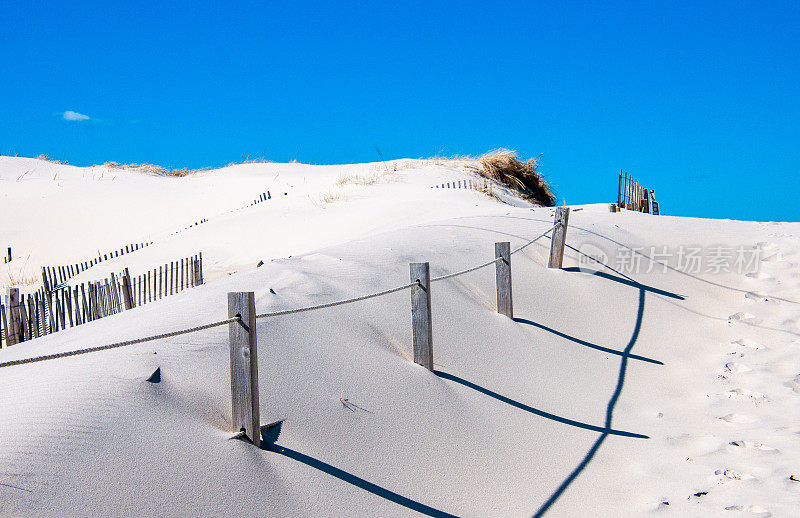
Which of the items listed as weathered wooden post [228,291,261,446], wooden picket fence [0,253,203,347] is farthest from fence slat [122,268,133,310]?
weathered wooden post [228,291,261,446]

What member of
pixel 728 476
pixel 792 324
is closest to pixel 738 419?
pixel 728 476

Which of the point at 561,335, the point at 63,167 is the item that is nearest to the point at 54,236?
the point at 63,167

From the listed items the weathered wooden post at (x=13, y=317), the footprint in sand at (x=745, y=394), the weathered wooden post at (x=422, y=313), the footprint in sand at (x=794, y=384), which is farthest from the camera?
the weathered wooden post at (x=13, y=317)

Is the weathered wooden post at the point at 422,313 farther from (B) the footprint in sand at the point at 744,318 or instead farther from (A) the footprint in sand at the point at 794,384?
(B) the footprint in sand at the point at 744,318

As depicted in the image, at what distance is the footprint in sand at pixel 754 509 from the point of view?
327cm

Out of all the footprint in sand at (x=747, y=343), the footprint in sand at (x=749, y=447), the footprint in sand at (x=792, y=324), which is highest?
the footprint in sand at (x=792, y=324)

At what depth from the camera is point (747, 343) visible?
7078 millimetres

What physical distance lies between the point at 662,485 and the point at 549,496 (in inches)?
27.7

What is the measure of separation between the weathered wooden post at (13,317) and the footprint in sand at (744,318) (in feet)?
27.5

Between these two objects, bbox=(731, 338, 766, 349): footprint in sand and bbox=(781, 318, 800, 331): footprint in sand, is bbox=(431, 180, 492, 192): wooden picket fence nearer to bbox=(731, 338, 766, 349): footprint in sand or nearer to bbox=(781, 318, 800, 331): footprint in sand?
bbox=(781, 318, 800, 331): footprint in sand

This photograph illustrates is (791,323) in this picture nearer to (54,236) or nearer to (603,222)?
(603,222)

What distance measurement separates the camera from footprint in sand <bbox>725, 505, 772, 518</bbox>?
10.7 ft

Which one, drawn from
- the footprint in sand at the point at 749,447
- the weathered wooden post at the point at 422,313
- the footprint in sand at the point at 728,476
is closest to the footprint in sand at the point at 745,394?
the footprint in sand at the point at 749,447

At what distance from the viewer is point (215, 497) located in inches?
116
